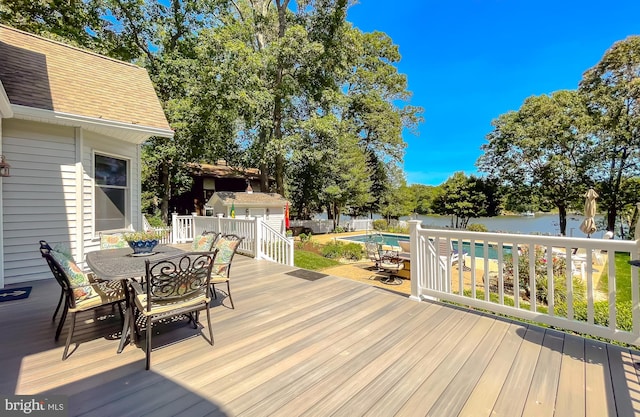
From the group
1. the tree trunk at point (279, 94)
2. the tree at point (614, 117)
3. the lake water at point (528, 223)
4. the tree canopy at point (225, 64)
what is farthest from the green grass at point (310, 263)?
the tree at point (614, 117)

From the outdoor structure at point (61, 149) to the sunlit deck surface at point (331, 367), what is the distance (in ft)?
6.58

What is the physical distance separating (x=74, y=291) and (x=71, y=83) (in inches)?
207

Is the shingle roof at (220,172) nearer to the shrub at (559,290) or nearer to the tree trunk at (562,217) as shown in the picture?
the shrub at (559,290)

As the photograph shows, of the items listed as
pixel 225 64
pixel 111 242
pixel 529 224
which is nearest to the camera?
pixel 111 242

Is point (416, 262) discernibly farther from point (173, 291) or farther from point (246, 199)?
point (246, 199)

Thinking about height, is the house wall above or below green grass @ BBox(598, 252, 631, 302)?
above

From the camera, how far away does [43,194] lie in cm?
494

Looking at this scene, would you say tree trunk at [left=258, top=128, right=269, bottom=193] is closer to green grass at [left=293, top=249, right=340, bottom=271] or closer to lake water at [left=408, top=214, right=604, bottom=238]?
green grass at [left=293, top=249, right=340, bottom=271]

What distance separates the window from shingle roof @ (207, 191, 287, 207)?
6.96m

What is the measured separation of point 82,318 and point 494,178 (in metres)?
22.6

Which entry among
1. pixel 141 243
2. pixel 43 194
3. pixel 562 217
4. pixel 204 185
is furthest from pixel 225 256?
pixel 562 217

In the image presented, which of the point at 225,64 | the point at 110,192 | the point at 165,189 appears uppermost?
the point at 225,64

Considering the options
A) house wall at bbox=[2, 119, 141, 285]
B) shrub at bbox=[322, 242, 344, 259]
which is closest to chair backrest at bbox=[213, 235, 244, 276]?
house wall at bbox=[2, 119, 141, 285]

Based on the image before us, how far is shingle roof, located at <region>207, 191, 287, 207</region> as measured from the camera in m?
13.6
